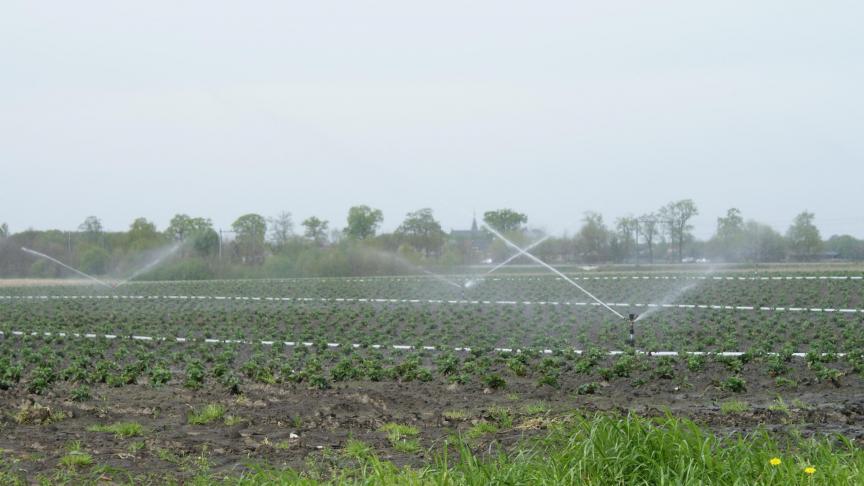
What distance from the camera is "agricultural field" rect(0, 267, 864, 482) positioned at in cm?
643

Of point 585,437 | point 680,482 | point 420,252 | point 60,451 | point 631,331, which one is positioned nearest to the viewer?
point 680,482

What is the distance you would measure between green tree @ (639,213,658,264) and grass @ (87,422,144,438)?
28.9 metres

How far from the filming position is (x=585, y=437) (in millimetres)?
5301

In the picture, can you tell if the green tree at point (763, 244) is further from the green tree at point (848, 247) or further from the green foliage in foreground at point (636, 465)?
the green foliage in foreground at point (636, 465)

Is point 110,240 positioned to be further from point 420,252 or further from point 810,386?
point 810,386

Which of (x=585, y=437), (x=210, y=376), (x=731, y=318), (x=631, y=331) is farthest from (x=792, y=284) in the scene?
(x=585, y=437)

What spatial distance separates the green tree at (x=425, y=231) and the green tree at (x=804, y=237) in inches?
648

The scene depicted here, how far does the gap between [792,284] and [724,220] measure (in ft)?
39.3

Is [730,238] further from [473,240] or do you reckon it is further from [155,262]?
[155,262]

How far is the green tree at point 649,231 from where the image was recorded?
3422 centimetres

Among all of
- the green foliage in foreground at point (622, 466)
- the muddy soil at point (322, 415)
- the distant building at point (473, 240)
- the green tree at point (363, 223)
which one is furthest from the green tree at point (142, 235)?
the green foliage in foreground at point (622, 466)

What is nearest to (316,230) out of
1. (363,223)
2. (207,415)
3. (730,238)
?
(363,223)

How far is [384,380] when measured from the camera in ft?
33.9

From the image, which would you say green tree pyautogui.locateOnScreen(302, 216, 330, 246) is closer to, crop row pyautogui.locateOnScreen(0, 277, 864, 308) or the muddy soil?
crop row pyautogui.locateOnScreen(0, 277, 864, 308)
